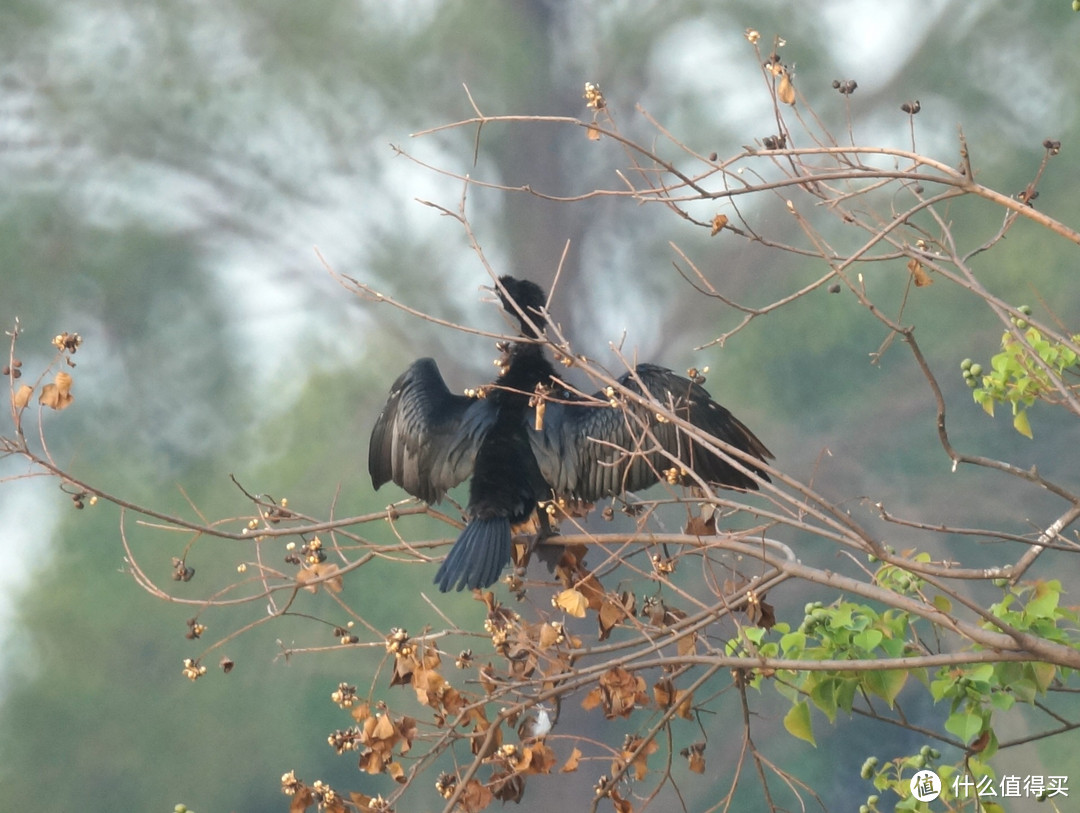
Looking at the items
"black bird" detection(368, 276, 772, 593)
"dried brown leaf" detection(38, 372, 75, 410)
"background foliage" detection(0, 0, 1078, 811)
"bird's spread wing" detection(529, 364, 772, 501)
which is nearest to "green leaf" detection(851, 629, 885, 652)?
"black bird" detection(368, 276, 772, 593)

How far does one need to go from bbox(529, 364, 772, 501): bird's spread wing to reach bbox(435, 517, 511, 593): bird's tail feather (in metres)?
0.22

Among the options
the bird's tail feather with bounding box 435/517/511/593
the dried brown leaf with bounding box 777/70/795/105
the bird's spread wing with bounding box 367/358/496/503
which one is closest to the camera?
the dried brown leaf with bounding box 777/70/795/105

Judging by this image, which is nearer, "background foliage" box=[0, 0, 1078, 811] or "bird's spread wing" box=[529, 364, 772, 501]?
"bird's spread wing" box=[529, 364, 772, 501]

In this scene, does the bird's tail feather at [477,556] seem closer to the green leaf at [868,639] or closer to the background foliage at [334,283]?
the green leaf at [868,639]

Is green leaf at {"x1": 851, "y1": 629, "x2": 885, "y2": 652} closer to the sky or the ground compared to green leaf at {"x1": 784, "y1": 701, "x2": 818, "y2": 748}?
closer to the sky

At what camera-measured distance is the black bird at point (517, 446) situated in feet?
8.04

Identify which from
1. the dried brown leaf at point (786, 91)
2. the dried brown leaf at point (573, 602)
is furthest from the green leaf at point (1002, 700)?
the dried brown leaf at point (786, 91)

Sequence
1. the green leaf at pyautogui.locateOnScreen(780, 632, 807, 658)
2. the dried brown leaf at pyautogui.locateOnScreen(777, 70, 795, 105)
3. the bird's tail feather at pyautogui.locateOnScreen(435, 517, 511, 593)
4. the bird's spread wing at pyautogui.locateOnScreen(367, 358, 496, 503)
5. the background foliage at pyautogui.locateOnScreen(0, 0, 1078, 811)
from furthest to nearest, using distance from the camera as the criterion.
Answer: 1. the background foliage at pyautogui.locateOnScreen(0, 0, 1078, 811)
2. the bird's spread wing at pyautogui.locateOnScreen(367, 358, 496, 503)
3. the bird's tail feather at pyautogui.locateOnScreen(435, 517, 511, 593)
4. the green leaf at pyautogui.locateOnScreen(780, 632, 807, 658)
5. the dried brown leaf at pyautogui.locateOnScreen(777, 70, 795, 105)

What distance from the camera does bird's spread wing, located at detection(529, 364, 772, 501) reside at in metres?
2.49

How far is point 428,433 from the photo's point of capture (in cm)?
282

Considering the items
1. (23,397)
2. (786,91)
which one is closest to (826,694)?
(786,91)

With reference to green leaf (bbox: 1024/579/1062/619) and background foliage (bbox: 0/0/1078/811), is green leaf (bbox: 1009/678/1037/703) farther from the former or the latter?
background foliage (bbox: 0/0/1078/811)

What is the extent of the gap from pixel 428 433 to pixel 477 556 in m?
0.51

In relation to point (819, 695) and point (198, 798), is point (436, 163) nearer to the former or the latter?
point (198, 798)
